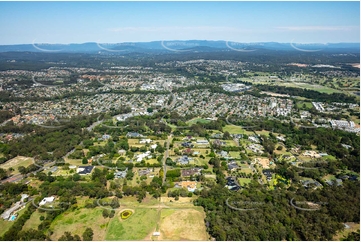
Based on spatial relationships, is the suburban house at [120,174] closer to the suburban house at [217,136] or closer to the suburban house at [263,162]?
the suburban house at [217,136]

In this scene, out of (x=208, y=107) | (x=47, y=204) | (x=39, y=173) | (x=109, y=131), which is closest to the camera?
(x=47, y=204)

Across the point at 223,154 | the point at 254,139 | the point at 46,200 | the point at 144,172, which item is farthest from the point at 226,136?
the point at 46,200

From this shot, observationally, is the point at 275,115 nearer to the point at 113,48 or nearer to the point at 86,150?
the point at 86,150

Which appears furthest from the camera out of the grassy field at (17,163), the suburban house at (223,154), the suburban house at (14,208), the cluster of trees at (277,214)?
the suburban house at (223,154)

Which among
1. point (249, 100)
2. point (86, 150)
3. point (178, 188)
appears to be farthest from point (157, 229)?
point (249, 100)

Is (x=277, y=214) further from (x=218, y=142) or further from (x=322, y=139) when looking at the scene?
(x=322, y=139)

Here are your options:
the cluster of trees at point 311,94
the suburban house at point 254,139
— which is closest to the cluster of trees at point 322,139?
the suburban house at point 254,139
